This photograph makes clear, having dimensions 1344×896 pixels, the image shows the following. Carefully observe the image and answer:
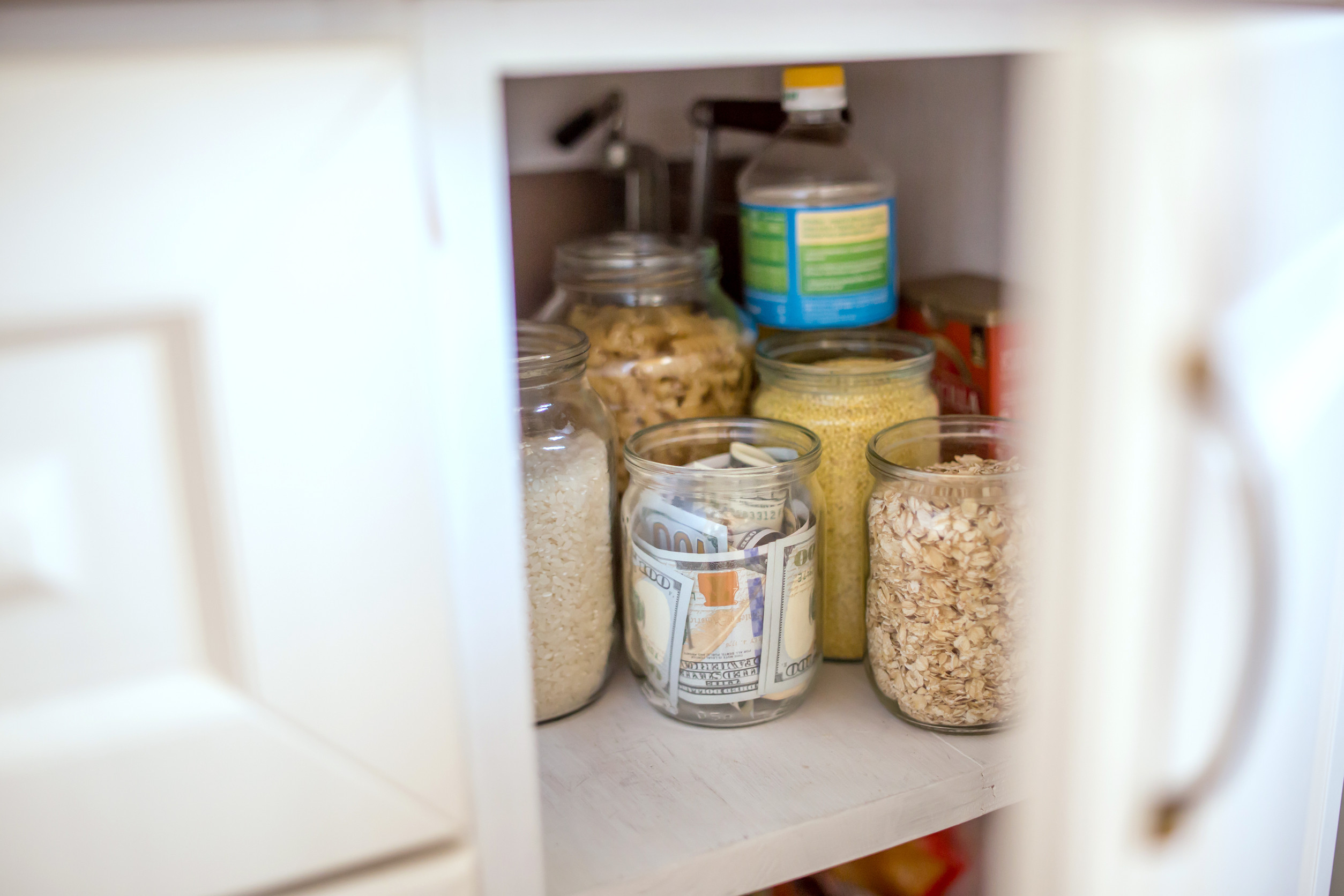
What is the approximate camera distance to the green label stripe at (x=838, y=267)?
2.24 ft

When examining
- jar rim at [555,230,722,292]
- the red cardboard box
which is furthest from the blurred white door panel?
the red cardboard box

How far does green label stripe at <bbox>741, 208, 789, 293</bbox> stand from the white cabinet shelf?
10.9 inches

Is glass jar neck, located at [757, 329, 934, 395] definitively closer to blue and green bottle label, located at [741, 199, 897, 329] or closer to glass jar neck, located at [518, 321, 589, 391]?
blue and green bottle label, located at [741, 199, 897, 329]

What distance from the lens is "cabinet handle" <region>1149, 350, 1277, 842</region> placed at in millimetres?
358

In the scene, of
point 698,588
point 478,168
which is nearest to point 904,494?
point 698,588

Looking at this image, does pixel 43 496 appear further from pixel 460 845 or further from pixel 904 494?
pixel 904 494

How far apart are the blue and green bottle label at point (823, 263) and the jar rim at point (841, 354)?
1 cm

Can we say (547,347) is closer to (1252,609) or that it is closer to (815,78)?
(815,78)

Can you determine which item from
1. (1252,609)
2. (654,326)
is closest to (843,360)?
(654,326)

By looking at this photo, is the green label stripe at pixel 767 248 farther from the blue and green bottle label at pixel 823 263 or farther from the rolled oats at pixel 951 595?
the rolled oats at pixel 951 595

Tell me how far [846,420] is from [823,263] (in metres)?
0.11

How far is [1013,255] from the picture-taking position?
395 millimetres

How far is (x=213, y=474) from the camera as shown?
0.33 metres

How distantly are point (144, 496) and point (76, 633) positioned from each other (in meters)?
0.05
